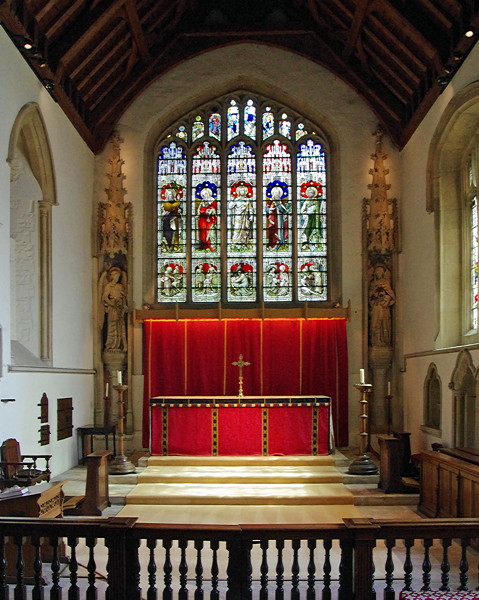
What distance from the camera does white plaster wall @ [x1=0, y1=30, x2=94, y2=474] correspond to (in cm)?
851

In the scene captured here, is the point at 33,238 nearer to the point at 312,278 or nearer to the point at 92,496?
Answer: the point at 92,496

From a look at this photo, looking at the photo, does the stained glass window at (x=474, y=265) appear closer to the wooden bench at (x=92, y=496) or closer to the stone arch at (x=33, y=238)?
the wooden bench at (x=92, y=496)

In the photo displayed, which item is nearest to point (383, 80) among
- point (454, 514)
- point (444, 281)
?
point (444, 281)

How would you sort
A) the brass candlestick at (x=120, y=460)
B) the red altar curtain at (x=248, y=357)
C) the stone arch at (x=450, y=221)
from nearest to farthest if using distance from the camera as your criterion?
the brass candlestick at (x=120, y=460) < the stone arch at (x=450, y=221) < the red altar curtain at (x=248, y=357)

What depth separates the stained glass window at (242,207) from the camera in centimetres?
1325

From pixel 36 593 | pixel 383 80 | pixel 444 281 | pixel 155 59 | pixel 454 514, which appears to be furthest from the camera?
pixel 155 59

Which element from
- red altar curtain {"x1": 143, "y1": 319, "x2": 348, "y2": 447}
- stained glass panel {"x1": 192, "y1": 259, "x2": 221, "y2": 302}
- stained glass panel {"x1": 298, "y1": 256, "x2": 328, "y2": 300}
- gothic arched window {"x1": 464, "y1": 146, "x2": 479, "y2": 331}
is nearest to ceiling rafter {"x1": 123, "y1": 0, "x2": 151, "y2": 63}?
stained glass panel {"x1": 192, "y1": 259, "x2": 221, "y2": 302}

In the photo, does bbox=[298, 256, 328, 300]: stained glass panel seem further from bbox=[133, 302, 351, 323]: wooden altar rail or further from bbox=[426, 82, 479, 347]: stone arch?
bbox=[426, 82, 479, 347]: stone arch

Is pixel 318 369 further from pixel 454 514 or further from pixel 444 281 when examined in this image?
pixel 454 514

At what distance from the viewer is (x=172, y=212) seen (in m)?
13.4

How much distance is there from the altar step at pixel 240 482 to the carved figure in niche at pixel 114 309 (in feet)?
8.67

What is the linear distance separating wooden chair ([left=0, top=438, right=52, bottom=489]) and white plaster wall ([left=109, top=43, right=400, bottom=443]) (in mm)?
4590

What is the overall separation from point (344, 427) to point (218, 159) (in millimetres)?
5130

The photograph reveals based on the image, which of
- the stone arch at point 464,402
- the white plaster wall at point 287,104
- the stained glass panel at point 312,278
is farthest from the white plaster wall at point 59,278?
the stone arch at point 464,402
